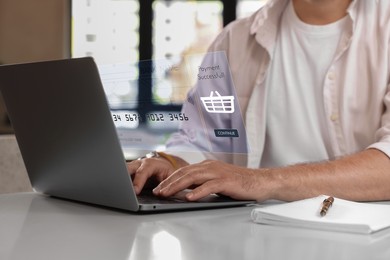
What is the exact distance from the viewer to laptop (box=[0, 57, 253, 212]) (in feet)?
3.01

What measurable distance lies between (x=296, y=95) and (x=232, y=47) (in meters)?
0.26

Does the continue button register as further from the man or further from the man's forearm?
the man

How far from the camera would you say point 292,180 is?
44.2 inches

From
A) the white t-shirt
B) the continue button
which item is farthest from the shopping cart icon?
the white t-shirt

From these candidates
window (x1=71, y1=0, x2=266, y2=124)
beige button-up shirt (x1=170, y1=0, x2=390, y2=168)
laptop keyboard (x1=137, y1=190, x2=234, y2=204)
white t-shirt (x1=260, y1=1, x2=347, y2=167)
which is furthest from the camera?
window (x1=71, y1=0, x2=266, y2=124)

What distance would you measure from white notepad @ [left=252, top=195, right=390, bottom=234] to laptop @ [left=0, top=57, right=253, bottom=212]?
0.15 meters

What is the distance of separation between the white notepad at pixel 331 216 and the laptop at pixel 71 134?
15 cm

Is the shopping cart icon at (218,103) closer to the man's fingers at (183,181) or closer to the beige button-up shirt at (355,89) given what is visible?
the man's fingers at (183,181)

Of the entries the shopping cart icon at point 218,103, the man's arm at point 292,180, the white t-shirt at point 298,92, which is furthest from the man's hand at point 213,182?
the white t-shirt at point 298,92

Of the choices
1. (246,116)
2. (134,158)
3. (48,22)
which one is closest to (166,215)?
(134,158)

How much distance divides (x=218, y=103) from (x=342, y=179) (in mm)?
330

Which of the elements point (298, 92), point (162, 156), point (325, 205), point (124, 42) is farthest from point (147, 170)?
point (124, 42)

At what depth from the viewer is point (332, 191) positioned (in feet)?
3.84

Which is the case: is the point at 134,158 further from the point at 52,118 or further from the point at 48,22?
the point at 48,22
